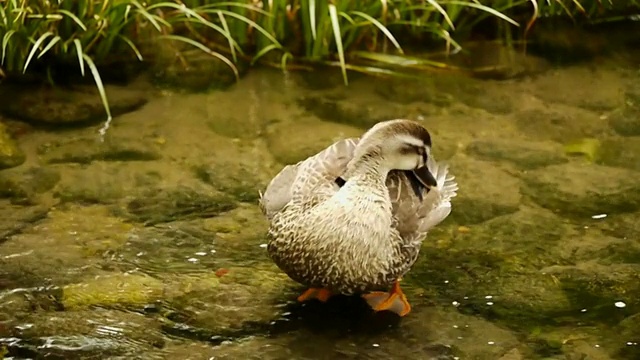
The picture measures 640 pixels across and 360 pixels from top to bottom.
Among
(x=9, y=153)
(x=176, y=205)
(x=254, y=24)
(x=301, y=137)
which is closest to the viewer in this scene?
(x=176, y=205)

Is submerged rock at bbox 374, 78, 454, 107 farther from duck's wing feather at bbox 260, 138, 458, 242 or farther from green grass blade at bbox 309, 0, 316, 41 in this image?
duck's wing feather at bbox 260, 138, 458, 242

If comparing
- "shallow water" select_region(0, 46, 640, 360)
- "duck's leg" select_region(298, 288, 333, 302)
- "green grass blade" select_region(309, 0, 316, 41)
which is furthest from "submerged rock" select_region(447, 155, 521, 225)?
"green grass blade" select_region(309, 0, 316, 41)

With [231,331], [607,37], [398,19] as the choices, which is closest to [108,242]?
[231,331]

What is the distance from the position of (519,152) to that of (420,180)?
3.78 feet

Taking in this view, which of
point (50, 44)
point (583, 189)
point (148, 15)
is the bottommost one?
point (583, 189)

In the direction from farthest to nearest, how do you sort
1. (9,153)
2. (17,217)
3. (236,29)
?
(236,29), (9,153), (17,217)

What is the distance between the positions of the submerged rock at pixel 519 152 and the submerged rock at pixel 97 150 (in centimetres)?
144

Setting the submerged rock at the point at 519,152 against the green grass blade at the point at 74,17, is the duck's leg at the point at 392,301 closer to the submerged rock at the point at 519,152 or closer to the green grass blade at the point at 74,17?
the submerged rock at the point at 519,152

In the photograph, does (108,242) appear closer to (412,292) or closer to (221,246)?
(221,246)

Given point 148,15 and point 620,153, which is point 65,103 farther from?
point 620,153

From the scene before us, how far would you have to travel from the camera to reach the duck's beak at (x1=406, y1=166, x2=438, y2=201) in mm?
3133

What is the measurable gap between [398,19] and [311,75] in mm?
613

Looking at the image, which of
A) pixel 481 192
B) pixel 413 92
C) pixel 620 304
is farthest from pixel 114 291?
pixel 413 92

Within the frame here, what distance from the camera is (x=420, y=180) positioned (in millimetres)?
3158
